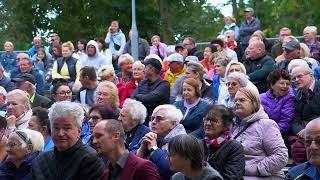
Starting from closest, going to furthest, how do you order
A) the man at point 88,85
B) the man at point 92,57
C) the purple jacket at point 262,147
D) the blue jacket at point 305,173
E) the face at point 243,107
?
the blue jacket at point 305,173, the purple jacket at point 262,147, the face at point 243,107, the man at point 88,85, the man at point 92,57

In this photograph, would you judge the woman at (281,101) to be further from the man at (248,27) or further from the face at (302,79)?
the man at (248,27)

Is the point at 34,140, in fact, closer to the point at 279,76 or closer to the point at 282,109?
the point at 282,109

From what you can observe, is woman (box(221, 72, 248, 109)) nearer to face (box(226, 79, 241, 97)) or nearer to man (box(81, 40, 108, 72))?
face (box(226, 79, 241, 97))

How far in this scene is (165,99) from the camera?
10445 mm

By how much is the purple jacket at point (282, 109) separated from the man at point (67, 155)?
3.37 m

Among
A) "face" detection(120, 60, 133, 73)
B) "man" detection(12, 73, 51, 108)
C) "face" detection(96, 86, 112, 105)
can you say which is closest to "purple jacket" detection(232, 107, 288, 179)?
"face" detection(96, 86, 112, 105)

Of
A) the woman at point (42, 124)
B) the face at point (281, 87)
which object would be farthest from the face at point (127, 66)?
the woman at point (42, 124)

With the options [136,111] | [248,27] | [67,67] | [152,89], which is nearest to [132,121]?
[136,111]

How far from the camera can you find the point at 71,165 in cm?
589

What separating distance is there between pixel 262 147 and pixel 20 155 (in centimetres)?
240

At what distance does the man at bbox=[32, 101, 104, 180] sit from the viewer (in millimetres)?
5895

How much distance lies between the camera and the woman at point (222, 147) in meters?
6.74

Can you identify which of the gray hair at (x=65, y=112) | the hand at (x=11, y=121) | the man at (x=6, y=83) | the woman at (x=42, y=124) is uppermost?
the gray hair at (x=65, y=112)

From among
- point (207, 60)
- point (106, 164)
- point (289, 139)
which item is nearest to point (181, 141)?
point (106, 164)
